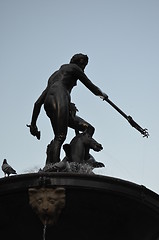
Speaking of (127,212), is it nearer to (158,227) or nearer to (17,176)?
(158,227)

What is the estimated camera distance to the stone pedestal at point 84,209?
281 inches

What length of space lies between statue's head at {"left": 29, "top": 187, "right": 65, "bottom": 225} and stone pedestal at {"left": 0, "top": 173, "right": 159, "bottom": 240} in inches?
2.7

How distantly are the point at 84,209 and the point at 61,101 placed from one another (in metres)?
2.28

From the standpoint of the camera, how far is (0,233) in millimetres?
7777

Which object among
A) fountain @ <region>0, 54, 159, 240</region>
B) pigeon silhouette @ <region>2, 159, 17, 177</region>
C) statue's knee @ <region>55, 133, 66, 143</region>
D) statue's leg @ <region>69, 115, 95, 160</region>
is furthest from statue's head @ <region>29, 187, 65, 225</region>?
statue's leg @ <region>69, 115, 95, 160</region>

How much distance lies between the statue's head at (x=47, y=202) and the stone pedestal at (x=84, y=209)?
7cm

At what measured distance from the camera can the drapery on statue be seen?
8852 mm

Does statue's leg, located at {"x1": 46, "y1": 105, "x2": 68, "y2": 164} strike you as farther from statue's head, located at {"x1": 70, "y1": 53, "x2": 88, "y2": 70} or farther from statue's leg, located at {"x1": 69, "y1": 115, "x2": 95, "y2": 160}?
statue's head, located at {"x1": 70, "y1": 53, "x2": 88, "y2": 70}

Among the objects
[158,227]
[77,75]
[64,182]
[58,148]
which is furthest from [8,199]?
[77,75]

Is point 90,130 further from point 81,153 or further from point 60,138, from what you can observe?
point 60,138

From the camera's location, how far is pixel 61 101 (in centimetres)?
896

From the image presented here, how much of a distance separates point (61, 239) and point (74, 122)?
8.61 feet

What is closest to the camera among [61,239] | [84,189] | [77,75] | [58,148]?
[84,189]

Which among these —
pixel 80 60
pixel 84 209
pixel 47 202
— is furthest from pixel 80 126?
pixel 47 202
